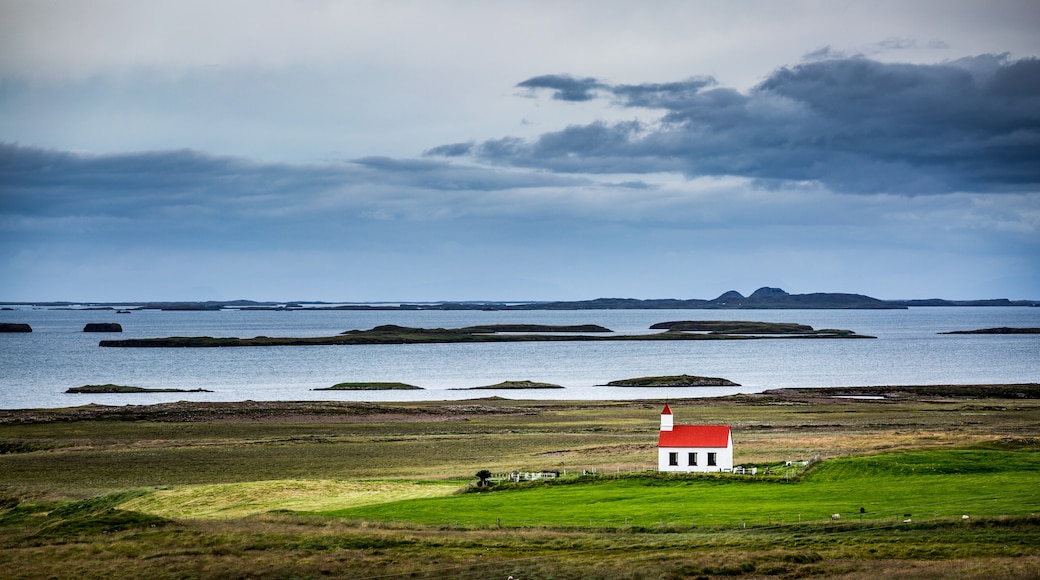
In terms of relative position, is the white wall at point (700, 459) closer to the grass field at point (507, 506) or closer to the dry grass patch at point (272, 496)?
the grass field at point (507, 506)

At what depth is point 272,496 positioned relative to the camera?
49.6 meters

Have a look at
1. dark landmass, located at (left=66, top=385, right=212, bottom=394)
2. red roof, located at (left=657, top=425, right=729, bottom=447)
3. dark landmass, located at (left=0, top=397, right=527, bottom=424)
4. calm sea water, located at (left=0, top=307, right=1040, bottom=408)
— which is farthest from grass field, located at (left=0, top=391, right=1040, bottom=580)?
calm sea water, located at (left=0, top=307, right=1040, bottom=408)

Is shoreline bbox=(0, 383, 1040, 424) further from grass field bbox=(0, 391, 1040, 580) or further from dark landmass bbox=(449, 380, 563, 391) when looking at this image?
dark landmass bbox=(449, 380, 563, 391)

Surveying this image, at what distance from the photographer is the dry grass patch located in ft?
155

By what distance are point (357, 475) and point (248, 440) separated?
66.3ft

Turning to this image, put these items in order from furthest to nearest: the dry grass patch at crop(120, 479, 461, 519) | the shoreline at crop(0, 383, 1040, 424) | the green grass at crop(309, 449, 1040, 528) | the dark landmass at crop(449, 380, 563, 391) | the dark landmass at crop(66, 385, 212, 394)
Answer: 1. the dark landmass at crop(449, 380, 563, 391)
2. the dark landmass at crop(66, 385, 212, 394)
3. the shoreline at crop(0, 383, 1040, 424)
4. the dry grass patch at crop(120, 479, 461, 519)
5. the green grass at crop(309, 449, 1040, 528)

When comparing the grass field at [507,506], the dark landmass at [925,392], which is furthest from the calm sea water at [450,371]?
the grass field at [507,506]

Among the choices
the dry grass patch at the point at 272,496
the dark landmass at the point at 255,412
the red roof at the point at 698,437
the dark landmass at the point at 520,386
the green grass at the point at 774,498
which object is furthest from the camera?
the dark landmass at the point at 520,386

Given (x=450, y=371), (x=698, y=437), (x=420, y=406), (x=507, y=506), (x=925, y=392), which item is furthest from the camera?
(x=450, y=371)

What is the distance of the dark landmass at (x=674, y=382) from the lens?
430 ft

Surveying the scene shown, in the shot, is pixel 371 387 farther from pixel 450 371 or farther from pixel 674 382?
pixel 674 382

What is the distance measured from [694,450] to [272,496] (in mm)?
20727

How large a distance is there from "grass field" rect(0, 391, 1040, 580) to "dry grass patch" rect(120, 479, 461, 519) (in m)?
0.16

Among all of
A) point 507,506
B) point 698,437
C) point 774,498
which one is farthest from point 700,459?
point 507,506
